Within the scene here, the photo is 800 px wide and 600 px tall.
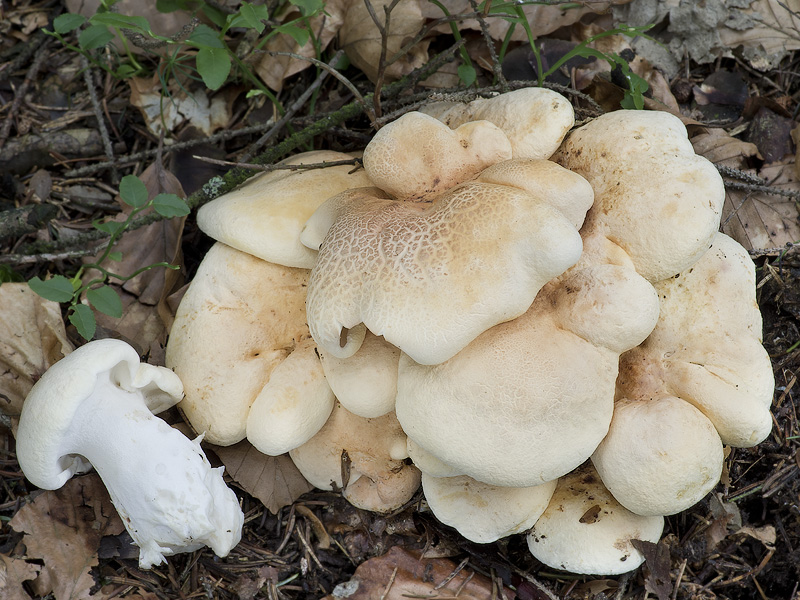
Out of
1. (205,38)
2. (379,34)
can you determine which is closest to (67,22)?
(205,38)

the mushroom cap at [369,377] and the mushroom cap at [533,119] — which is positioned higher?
the mushroom cap at [533,119]

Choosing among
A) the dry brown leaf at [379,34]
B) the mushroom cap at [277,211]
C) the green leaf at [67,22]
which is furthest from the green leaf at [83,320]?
the dry brown leaf at [379,34]

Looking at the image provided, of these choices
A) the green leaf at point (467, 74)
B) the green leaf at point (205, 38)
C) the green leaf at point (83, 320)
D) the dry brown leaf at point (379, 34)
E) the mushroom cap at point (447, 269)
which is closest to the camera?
the mushroom cap at point (447, 269)

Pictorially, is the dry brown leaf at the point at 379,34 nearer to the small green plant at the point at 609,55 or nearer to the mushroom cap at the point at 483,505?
the small green plant at the point at 609,55

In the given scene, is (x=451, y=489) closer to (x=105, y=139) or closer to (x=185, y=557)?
(x=185, y=557)

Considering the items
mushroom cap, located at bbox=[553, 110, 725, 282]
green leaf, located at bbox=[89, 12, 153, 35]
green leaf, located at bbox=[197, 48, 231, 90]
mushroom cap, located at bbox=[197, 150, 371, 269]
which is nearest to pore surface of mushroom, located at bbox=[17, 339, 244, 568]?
mushroom cap, located at bbox=[197, 150, 371, 269]

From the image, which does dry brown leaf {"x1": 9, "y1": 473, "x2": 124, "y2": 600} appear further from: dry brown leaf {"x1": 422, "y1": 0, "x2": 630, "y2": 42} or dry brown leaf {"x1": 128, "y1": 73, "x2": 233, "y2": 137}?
dry brown leaf {"x1": 422, "y1": 0, "x2": 630, "y2": 42}

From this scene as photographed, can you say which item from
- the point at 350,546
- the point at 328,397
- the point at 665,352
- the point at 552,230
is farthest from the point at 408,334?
the point at 350,546
